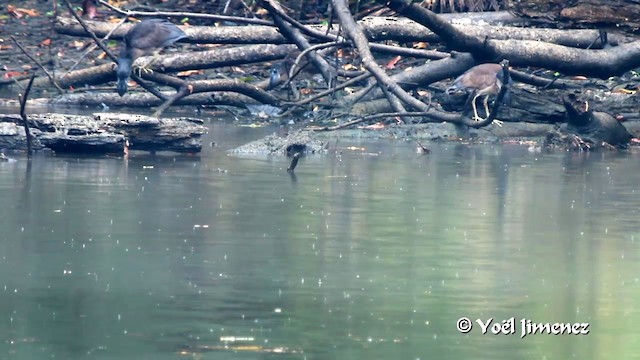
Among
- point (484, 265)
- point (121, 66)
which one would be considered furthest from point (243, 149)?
point (484, 265)

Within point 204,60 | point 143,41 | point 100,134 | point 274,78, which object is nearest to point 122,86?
point 143,41

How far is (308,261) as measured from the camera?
7.58 metres

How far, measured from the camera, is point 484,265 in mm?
7570

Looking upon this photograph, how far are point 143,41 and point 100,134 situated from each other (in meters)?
4.40

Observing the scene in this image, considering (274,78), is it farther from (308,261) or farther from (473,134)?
(308,261)

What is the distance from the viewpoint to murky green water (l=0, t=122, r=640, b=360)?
5840mm

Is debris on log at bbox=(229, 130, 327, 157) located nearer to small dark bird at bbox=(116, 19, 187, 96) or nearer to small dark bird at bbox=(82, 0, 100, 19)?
small dark bird at bbox=(116, 19, 187, 96)

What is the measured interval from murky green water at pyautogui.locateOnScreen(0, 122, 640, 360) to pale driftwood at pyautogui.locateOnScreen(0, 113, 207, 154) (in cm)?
55

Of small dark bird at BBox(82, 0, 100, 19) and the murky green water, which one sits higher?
small dark bird at BBox(82, 0, 100, 19)

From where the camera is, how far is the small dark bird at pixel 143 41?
54.9ft

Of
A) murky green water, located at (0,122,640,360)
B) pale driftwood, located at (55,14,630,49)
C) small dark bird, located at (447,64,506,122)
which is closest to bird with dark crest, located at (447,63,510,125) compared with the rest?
small dark bird, located at (447,64,506,122)

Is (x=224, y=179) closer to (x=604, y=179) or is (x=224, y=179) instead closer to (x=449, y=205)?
(x=449, y=205)

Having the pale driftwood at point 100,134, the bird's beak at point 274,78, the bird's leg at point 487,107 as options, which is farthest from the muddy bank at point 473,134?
the bird's beak at point 274,78

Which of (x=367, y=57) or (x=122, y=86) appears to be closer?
(x=367, y=57)
